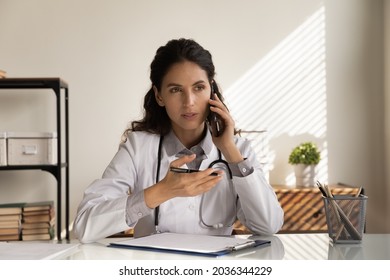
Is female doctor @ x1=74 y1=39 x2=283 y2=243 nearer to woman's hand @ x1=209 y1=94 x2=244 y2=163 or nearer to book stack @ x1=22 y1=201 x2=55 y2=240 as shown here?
woman's hand @ x1=209 y1=94 x2=244 y2=163

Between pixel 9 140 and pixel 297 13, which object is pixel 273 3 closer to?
pixel 297 13

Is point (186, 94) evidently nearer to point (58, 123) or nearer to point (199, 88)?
point (199, 88)

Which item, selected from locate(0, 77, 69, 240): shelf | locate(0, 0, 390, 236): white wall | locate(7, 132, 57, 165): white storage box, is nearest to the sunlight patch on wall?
locate(0, 0, 390, 236): white wall

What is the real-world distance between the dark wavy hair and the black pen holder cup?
73 centimetres

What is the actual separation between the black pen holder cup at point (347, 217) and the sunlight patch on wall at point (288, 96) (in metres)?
2.44

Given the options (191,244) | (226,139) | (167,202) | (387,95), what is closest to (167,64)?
(226,139)

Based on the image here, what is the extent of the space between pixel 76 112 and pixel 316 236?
2529 mm

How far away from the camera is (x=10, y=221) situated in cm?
349

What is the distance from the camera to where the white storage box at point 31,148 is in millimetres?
3479

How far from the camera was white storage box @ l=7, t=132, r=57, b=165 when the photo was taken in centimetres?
348

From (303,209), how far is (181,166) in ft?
6.78

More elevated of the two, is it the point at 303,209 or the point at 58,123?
the point at 58,123

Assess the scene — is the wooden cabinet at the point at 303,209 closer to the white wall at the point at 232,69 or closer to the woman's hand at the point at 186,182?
the white wall at the point at 232,69
